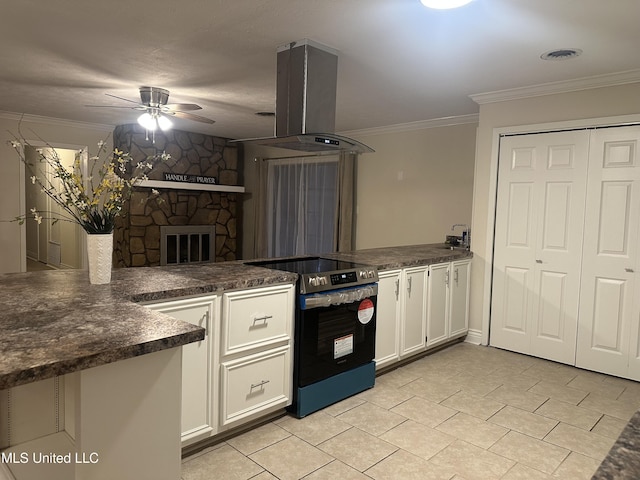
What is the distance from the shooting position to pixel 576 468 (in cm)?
227

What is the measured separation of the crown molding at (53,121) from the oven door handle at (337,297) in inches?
186

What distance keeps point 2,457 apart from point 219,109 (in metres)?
4.09

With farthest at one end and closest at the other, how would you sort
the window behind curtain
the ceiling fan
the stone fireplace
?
the window behind curtain
the stone fireplace
the ceiling fan

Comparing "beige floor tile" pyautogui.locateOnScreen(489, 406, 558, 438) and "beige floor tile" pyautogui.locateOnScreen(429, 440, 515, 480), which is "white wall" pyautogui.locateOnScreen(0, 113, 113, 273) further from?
"beige floor tile" pyautogui.locateOnScreen(489, 406, 558, 438)

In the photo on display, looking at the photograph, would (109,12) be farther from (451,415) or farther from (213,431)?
(451,415)

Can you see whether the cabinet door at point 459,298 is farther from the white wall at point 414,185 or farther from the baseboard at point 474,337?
the white wall at point 414,185

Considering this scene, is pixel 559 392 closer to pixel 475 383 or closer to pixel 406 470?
pixel 475 383

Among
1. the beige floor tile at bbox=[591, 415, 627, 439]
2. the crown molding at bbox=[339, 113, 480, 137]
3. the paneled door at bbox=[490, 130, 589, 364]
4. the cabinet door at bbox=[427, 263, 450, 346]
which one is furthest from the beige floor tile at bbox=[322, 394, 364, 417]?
the crown molding at bbox=[339, 113, 480, 137]

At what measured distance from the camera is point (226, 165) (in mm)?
7230

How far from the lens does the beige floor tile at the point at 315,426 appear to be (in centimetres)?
253

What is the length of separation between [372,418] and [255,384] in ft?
2.51

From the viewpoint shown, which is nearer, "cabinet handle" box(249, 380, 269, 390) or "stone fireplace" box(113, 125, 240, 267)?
"cabinet handle" box(249, 380, 269, 390)

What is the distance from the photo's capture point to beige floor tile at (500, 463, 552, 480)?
7.13ft

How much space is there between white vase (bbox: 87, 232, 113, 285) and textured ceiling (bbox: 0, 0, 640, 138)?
1.26 m
